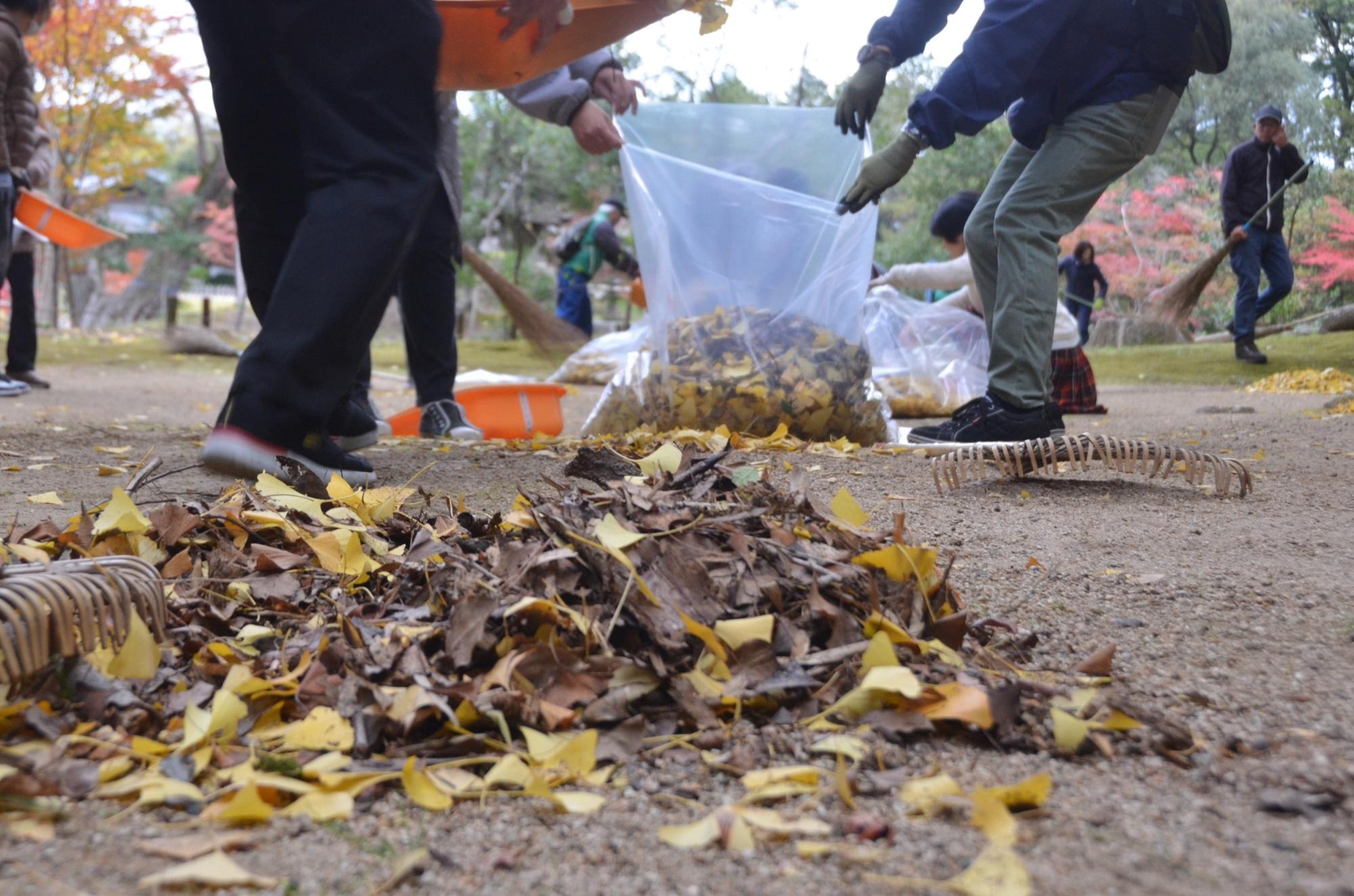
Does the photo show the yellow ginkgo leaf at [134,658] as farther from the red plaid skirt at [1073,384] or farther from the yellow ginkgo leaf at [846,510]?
the red plaid skirt at [1073,384]

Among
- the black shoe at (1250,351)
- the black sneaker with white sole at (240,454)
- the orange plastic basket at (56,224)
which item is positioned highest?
the orange plastic basket at (56,224)

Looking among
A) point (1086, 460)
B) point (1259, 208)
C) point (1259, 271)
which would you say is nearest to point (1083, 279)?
point (1259, 271)

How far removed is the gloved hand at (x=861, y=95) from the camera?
2.66m

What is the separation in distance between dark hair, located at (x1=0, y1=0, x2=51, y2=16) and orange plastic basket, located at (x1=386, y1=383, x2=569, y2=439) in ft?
7.65

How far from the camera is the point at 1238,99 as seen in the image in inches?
229

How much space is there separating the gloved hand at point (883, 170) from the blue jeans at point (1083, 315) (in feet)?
20.1

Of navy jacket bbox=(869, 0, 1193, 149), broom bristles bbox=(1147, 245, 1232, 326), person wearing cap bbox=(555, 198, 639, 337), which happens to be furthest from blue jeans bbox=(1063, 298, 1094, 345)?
navy jacket bbox=(869, 0, 1193, 149)

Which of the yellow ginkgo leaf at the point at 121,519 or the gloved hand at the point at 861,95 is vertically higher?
the gloved hand at the point at 861,95

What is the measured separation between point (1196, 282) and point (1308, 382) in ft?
2.70

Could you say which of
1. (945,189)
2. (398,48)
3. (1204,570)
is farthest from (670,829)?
(945,189)

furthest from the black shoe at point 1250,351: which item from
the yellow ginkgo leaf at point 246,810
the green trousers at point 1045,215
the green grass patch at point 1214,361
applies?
the yellow ginkgo leaf at point 246,810

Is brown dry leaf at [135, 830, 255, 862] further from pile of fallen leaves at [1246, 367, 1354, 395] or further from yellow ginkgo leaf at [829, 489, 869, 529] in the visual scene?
pile of fallen leaves at [1246, 367, 1354, 395]

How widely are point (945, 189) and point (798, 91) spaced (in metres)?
1.70

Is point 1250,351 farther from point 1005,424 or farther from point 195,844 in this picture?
point 195,844
